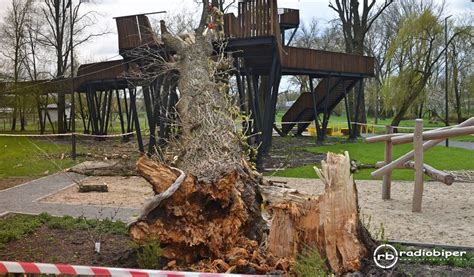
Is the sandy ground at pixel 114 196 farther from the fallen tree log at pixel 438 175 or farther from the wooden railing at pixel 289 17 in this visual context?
the wooden railing at pixel 289 17

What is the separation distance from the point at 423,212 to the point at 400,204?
0.71 metres

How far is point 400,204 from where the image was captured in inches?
334

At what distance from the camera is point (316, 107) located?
2433 centimetres

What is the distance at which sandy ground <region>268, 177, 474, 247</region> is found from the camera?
6.28 meters

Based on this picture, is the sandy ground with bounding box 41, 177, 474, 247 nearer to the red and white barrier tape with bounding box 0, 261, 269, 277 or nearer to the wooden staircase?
the red and white barrier tape with bounding box 0, 261, 269, 277

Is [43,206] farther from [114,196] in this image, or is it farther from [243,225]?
[243,225]

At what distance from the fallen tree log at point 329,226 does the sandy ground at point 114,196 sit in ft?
14.7

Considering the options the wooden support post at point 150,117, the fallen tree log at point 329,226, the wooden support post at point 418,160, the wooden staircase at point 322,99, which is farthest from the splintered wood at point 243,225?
the wooden staircase at point 322,99

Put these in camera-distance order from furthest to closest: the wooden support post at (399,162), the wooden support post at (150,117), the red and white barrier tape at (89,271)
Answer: the wooden support post at (150,117), the wooden support post at (399,162), the red and white barrier tape at (89,271)

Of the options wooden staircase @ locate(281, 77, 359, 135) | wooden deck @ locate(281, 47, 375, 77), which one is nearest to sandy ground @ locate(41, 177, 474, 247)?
wooden deck @ locate(281, 47, 375, 77)

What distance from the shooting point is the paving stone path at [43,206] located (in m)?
7.62

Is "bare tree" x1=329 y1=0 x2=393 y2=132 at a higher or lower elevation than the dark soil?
higher

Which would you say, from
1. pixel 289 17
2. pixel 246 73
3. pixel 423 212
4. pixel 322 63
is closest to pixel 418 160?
pixel 423 212

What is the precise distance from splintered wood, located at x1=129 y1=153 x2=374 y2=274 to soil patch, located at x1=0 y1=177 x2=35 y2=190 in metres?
7.47
